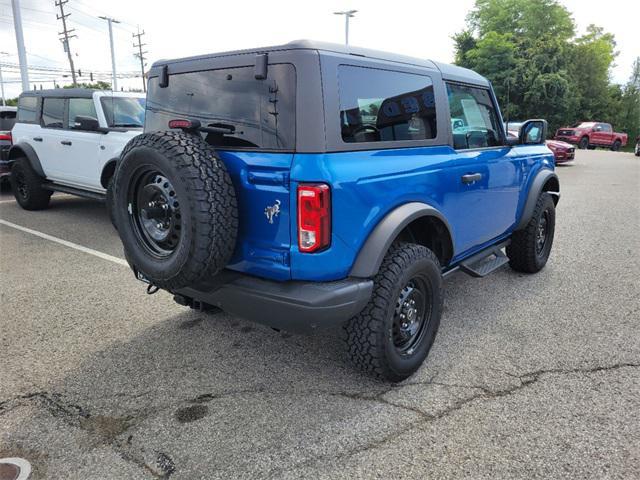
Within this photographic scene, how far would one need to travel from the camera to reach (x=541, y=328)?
3771mm

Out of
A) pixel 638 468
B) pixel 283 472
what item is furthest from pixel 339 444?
pixel 638 468

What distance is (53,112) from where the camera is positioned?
771cm

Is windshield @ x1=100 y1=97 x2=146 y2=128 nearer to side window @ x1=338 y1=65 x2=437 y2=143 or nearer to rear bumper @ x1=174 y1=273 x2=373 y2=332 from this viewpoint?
side window @ x1=338 y1=65 x2=437 y2=143

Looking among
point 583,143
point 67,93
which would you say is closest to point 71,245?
point 67,93

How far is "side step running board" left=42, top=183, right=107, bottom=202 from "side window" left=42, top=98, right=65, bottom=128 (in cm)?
93

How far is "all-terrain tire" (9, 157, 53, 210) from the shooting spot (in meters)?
8.02

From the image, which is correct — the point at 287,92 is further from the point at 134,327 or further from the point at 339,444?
the point at 134,327

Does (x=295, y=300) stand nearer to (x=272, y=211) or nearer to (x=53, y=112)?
(x=272, y=211)

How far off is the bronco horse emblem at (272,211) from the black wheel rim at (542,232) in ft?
11.5

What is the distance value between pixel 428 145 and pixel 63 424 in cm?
268

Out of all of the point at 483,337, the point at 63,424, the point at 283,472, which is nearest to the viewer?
the point at 283,472

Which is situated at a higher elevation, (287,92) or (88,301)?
(287,92)

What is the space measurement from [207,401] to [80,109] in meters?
6.03

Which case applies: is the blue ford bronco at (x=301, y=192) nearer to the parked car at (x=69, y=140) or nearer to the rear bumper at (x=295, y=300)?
the rear bumper at (x=295, y=300)
